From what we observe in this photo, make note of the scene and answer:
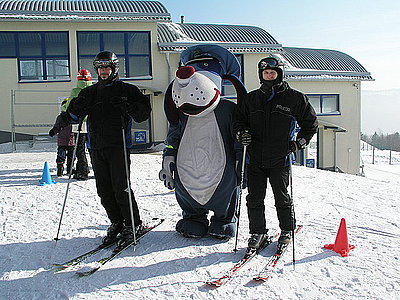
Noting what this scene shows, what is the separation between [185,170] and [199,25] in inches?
596

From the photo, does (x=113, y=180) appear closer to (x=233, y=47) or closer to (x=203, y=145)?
(x=203, y=145)

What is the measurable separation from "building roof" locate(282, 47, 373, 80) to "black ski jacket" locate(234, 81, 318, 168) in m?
14.0

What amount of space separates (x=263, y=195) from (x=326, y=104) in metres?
15.4

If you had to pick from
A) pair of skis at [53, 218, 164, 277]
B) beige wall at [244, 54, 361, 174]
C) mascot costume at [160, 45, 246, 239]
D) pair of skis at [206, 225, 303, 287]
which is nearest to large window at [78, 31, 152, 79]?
beige wall at [244, 54, 361, 174]

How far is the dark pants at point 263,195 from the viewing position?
3.69 metres

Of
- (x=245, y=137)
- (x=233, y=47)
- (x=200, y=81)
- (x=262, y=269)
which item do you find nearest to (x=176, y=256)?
(x=262, y=269)

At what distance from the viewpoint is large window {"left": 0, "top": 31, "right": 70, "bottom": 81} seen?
542 inches

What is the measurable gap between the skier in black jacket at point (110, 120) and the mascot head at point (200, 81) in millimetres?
330

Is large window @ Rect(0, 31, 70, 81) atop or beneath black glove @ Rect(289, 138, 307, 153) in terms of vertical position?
atop

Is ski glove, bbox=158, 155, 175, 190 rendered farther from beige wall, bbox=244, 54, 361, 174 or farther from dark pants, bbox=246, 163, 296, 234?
beige wall, bbox=244, 54, 361, 174

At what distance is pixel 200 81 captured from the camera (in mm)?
3801

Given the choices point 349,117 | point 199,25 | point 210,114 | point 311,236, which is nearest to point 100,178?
point 210,114

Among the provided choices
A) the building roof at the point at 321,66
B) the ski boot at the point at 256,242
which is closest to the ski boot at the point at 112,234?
the ski boot at the point at 256,242

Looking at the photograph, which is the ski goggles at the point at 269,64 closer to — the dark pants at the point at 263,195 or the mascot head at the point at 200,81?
the mascot head at the point at 200,81
